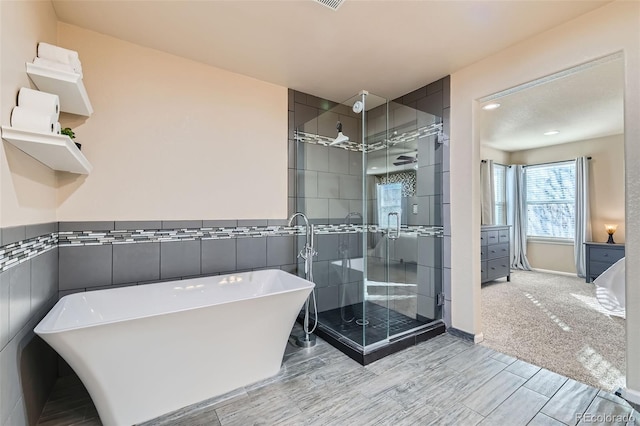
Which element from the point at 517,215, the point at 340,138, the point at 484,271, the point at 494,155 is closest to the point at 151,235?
the point at 340,138

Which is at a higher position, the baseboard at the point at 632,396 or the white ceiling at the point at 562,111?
the white ceiling at the point at 562,111

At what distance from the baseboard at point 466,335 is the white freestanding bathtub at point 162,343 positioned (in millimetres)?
1611

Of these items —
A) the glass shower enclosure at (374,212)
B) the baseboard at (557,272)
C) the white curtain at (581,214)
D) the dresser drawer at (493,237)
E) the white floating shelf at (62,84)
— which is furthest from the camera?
the baseboard at (557,272)

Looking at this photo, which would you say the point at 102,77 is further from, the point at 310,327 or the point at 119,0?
the point at 310,327

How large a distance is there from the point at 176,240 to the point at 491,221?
532 centimetres

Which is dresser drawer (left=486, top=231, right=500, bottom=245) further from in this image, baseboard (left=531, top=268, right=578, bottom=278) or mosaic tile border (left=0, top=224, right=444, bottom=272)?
mosaic tile border (left=0, top=224, right=444, bottom=272)

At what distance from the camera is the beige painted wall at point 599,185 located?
4.61m

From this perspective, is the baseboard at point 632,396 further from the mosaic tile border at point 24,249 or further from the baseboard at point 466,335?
the mosaic tile border at point 24,249

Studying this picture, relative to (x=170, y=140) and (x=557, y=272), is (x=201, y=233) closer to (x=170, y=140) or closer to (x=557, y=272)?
(x=170, y=140)

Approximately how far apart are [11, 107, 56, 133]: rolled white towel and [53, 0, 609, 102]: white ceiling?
0.94 metres

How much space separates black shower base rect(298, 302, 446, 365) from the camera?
228cm

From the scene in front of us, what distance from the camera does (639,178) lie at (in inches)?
66.4

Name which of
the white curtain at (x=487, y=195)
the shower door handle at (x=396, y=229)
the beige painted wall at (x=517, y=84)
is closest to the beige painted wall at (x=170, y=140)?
the shower door handle at (x=396, y=229)

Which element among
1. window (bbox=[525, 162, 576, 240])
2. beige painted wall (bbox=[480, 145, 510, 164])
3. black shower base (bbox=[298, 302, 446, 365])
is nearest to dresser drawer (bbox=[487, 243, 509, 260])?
window (bbox=[525, 162, 576, 240])
